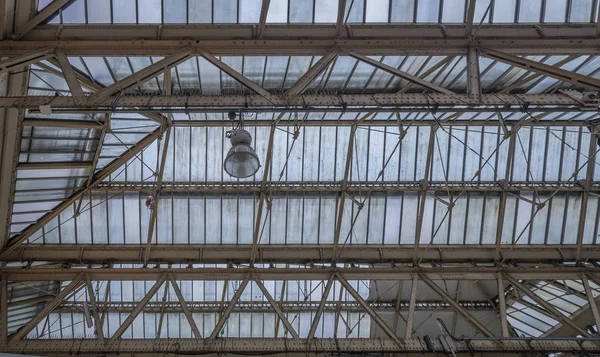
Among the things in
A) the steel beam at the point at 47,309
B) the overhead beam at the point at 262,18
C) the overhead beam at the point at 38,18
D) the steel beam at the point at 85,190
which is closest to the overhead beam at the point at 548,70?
the overhead beam at the point at 262,18

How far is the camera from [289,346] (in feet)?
44.1

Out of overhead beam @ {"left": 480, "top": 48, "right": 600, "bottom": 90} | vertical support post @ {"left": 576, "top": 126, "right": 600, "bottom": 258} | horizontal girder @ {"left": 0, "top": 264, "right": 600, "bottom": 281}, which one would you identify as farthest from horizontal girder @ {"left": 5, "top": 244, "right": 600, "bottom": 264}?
overhead beam @ {"left": 480, "top": 48, "right": 600, "bottom": 90}

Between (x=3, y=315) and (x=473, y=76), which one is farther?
(x=3, y=315)

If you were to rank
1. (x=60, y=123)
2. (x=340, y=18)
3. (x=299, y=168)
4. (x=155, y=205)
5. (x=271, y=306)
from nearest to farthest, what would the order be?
(x=340, y=18), (x=60, y=123), (x=155, y=205), (x=299, y=168), (x=271, y=306)

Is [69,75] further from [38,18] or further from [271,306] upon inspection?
[271,306]

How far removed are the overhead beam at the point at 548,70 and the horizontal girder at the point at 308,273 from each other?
26.0 ft

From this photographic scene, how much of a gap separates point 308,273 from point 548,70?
32.1 ft

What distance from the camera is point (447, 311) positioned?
782 inches

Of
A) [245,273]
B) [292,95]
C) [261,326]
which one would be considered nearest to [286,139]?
[245,273]

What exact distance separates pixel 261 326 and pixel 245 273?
259 inches

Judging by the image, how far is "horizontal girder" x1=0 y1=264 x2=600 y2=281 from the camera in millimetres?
15172

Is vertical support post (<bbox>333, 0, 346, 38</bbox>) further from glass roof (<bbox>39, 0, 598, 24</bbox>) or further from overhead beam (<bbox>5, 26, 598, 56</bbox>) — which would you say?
glass roof (<bbox>39, 0, 598, 24</bbox>)

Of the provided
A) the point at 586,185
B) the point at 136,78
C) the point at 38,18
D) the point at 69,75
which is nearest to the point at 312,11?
the point at 136,78

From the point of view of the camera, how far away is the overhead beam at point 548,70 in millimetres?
10102
